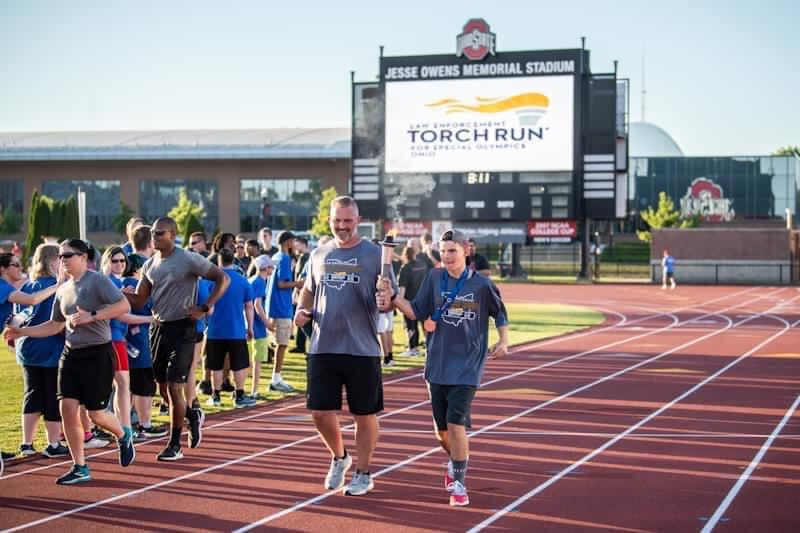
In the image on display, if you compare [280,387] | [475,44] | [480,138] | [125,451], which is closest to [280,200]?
[480,138]

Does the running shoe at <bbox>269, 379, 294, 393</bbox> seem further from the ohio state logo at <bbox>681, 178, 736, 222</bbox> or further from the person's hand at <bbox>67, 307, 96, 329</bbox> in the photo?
the ohio state logo at <bbox>681, 178, 736, 222</bbox>

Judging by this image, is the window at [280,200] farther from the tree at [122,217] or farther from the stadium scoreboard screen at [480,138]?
the stadium scoreboard screen at [480,138]

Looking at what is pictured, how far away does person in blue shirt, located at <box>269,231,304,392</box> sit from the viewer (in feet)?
50.9

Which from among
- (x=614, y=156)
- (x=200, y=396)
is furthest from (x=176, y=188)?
(x=200, y=396)

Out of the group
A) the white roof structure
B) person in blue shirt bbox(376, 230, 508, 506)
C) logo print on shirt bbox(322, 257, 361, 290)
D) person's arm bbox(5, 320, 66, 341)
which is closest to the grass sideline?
person's arm bbox(5, 320, 66, 341)

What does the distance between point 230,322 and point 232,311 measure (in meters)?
0.13

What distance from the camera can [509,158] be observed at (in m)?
48.7

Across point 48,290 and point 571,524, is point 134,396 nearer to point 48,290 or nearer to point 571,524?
point 48,290

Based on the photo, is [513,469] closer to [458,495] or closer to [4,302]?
[458,495]

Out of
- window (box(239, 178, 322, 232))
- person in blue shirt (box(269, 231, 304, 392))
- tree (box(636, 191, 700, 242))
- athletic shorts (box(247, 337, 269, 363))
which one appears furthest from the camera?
tree (box(636, 191, 700, 242))

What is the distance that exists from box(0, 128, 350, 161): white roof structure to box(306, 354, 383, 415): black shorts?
65440 millimetres

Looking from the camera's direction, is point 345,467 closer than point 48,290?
Yes

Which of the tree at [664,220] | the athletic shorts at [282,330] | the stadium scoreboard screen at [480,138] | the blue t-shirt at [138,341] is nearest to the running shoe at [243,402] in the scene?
the athletic shorts at [282,330]

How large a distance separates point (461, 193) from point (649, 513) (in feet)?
137
